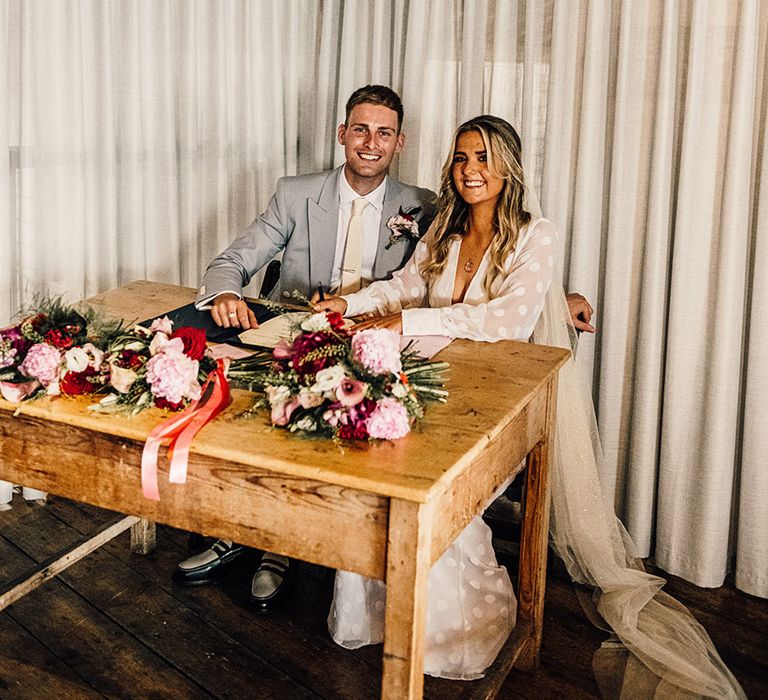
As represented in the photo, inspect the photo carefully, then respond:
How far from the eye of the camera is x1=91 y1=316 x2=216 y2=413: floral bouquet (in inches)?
74.1

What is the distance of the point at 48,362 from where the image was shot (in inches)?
77.1

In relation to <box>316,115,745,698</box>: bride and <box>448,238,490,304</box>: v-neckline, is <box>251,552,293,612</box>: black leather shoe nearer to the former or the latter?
<box>316,115,745,698</box>: bride

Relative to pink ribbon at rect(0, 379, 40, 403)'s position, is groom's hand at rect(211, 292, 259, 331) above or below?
above

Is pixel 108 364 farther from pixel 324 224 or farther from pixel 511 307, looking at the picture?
pixel 324 224

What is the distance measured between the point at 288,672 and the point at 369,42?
7.40 ft

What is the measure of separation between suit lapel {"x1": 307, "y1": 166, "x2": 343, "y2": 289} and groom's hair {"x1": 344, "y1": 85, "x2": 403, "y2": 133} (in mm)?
231

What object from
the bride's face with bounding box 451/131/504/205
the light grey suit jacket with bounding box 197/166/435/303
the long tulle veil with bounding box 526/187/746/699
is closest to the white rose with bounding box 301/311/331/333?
the bride's face with bounding box 451/131/504/205

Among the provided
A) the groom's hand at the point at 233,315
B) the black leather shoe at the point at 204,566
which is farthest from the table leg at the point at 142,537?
the groom's hand at the point at 233,315

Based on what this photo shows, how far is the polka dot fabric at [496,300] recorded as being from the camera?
2529 millimetres

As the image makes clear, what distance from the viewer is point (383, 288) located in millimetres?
2953

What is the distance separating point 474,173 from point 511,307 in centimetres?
41

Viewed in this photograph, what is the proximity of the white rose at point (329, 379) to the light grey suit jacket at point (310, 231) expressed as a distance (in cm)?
148

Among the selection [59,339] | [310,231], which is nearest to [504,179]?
[310,231]

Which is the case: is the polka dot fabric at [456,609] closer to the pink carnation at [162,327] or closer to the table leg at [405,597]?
the table leg at [405,597]
